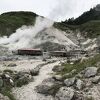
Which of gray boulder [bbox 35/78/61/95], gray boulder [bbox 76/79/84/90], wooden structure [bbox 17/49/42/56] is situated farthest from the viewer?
wooden structure [bbox 17/49/42/56]

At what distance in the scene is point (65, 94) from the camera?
46.8 m

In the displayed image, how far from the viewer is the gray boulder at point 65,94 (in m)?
46.2

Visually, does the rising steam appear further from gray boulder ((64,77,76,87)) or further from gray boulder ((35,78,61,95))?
gray boulder ((64,77,76,87))

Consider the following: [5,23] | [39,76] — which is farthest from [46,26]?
[39,76]

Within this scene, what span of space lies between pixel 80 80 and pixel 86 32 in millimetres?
126684

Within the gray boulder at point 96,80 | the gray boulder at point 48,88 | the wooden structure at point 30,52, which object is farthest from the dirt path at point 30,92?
the wooden structure at point 30,52

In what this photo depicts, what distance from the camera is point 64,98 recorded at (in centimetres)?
4619

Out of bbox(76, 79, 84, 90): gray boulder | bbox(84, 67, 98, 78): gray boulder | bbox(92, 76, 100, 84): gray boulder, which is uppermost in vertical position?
bbox(84, 67, 98, 78): gray boulder

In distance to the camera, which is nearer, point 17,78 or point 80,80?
point 80,80

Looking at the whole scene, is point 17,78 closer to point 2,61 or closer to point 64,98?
point 64,98

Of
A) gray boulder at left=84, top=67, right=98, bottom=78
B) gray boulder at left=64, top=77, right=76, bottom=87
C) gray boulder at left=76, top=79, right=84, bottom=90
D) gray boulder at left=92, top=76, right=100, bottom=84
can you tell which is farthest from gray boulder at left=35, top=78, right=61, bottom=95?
gray boulder at left=92, top=76, right=100, bottom=84

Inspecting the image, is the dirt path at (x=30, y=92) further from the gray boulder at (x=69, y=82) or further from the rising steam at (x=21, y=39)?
the rising steam at (x=21, y=39)

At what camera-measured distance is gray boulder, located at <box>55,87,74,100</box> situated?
46250 millimetres

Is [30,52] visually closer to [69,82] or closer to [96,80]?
[69,82]
